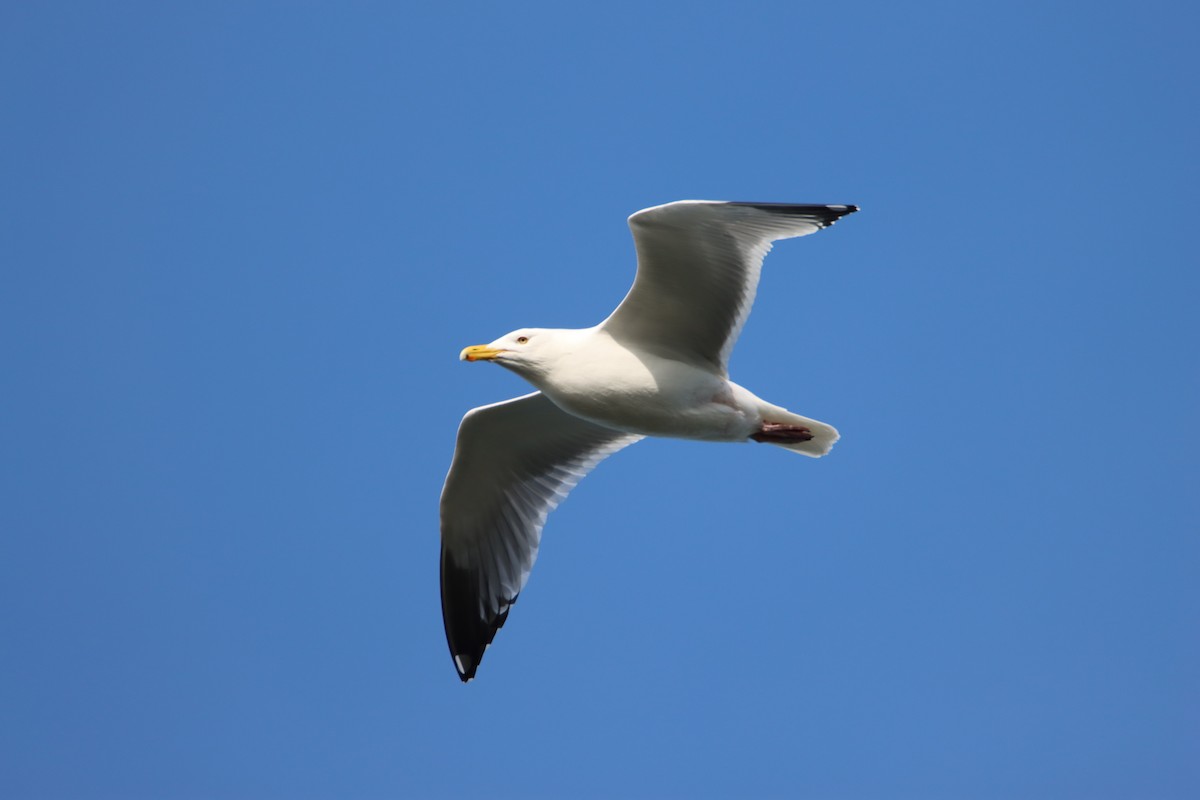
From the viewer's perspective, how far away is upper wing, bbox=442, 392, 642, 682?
29.9 feet

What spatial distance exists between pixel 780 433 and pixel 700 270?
112 cm

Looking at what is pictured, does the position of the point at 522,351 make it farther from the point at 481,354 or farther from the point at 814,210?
the point at 814,210

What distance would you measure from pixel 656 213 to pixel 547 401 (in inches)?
74.0

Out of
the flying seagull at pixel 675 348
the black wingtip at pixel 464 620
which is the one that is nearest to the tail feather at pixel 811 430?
the flying seagull at pixel 675 348

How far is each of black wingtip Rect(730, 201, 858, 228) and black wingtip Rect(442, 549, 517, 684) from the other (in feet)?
11.4

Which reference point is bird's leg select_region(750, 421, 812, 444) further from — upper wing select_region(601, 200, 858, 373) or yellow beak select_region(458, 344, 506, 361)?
yellow beak select_region(458, 344, 506, 361)

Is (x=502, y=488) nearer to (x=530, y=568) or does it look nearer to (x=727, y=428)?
(x=530, y=568)

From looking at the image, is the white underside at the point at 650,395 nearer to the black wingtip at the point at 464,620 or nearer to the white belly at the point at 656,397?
the white belly at the point at 656,397

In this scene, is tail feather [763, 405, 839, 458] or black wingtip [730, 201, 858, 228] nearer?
black wingtip [730, 201, 858, 228]

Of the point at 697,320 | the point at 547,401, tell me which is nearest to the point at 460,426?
the point at 547,401

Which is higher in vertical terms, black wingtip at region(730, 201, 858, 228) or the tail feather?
black wingtip at region(730, 201, 858, 228)

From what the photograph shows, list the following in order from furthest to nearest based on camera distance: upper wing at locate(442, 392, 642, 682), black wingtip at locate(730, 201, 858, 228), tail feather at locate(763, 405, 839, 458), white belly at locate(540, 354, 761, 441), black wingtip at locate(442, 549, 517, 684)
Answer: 1. black wingtip at locate(442, 549, 517, 684)
2. upper wing at locate(442, 392, 642, 682)
3. tail feather at locate(763, 405, 839, 458)
4. white belly at locate(540, 354, 761, 441)
5. black wingtip at locate(730, 201, 858, 228)

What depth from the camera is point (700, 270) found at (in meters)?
7.62

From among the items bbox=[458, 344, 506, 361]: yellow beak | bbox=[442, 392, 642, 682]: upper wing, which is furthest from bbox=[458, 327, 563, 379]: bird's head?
bbox=[442, 392, 642, 682]: upper wing
